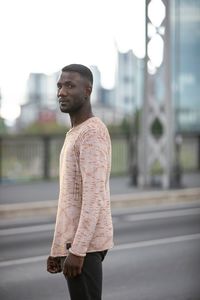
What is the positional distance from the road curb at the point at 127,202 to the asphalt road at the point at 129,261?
1.07ft

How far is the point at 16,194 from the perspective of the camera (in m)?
10.8

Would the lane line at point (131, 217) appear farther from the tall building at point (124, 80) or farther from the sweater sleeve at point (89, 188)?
the tall building at point (124, 80)

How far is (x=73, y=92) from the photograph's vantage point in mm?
2375

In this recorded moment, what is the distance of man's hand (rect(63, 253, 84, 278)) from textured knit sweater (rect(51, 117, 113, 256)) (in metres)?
0.03

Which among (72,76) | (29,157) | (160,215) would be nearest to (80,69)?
(72,76)

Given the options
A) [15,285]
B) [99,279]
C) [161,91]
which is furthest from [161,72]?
[99,279]

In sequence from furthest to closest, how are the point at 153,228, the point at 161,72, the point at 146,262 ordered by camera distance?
the point at 161,72
the point at 153,228
the point at 146,262

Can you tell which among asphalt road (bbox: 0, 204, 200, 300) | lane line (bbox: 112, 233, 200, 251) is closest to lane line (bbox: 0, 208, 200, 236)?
asphalt road (bbox: 0, 204, 200, 300)

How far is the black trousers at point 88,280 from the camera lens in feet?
7.59

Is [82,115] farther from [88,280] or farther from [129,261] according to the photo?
[129,261]

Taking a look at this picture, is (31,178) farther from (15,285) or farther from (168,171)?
(15,285)

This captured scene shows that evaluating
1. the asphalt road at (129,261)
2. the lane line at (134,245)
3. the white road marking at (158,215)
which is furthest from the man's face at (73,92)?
the white road marking at (158,215)

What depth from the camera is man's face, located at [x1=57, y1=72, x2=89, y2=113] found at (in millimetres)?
2381

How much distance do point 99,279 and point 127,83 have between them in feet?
279
